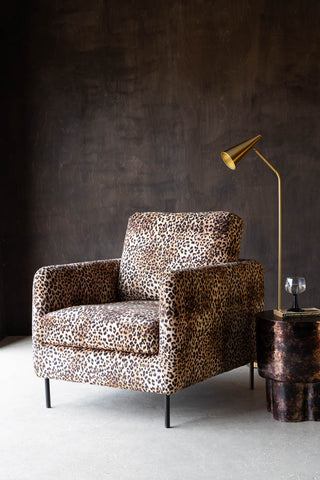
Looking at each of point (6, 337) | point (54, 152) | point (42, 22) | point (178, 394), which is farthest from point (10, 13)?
point (178, 394)

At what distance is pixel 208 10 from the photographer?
4.23 metres

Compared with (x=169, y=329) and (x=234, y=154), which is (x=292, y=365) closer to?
(x=169, y=329)

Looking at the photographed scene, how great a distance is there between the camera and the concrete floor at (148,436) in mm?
2148

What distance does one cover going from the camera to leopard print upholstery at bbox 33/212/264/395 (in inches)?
99.3

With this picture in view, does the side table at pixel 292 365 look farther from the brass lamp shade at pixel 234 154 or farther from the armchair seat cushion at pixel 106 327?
the brass lamp shade at pixel 234 154

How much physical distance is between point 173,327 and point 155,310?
24cm

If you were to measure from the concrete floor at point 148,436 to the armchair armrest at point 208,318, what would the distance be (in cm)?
20

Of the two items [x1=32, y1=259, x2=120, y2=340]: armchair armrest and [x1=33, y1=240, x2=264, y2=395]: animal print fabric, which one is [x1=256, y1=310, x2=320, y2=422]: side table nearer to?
[x1=33, y1=240, x2=264, y2=395]: animal print fabric

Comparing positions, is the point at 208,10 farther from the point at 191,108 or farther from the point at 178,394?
the point at 178,394

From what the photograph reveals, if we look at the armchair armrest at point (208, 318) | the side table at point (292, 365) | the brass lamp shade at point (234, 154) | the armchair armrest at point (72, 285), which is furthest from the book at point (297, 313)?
the armchair armrest at point (72, 285)

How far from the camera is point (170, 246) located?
3.17m

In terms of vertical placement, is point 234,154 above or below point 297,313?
above

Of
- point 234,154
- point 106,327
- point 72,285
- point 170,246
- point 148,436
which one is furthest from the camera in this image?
point 170,246

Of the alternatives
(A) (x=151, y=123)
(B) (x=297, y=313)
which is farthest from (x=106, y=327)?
(A) (x=151, y=123)
